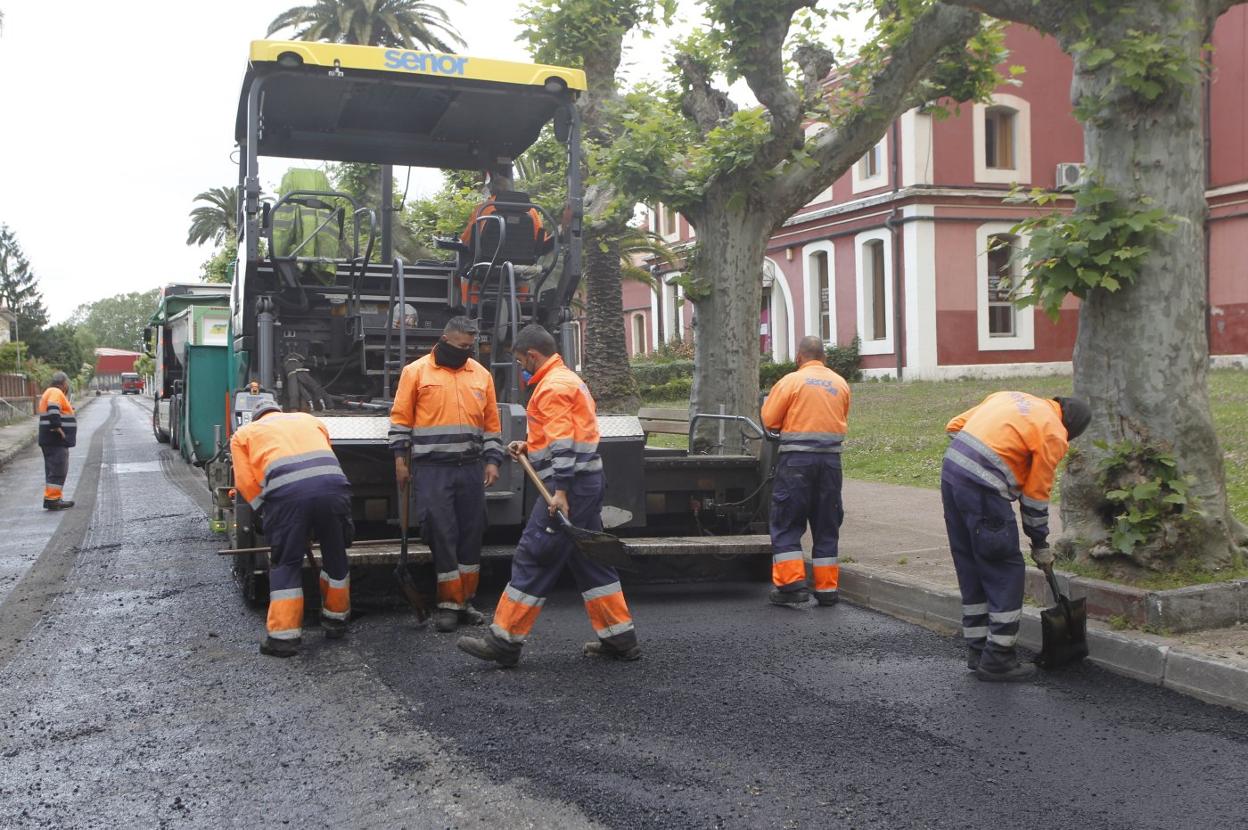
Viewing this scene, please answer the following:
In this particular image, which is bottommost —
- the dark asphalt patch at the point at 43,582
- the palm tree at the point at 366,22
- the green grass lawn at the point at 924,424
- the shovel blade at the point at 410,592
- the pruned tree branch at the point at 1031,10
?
the dark asphalt patch at the point at 43,582

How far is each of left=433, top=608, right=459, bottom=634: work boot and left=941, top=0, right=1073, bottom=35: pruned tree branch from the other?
467 centimetres

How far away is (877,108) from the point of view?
1042 cm

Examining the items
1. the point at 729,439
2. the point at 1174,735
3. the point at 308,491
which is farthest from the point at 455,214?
the point at 1174,735

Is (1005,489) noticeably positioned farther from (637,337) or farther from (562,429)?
(637,337)

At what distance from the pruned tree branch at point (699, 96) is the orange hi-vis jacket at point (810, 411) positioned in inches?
195

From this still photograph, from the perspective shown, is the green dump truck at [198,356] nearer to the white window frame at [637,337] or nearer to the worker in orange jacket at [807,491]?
the worker in orange jacket at [807,491]

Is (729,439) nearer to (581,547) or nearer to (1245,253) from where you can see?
(581,547)

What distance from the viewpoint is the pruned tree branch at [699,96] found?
38.1ft

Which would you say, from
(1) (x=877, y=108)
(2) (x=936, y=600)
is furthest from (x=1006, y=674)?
(1) (x=877, y=108)

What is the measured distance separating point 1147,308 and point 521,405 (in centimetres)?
369

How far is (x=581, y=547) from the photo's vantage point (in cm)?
568

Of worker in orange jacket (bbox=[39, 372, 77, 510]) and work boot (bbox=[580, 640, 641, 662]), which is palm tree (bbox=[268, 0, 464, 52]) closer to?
worker in orange jacket (bbox=[39, 372, 77, 510])

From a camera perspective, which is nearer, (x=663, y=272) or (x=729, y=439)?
(x=729, y=439)

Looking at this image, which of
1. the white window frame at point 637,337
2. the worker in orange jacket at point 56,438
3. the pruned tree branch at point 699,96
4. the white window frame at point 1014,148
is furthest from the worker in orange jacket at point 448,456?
the white window frame at point 637,337
